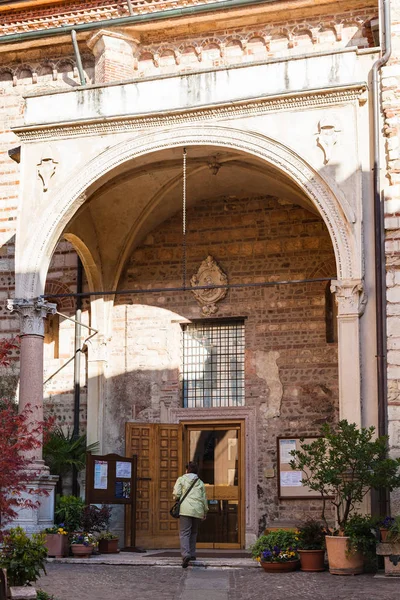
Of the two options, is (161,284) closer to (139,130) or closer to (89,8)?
(139,130)

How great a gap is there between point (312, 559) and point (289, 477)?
13.5 feet

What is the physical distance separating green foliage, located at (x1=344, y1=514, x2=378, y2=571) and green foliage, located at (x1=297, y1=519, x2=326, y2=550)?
42 centimetres

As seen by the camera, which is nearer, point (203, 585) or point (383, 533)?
point (203, 585)

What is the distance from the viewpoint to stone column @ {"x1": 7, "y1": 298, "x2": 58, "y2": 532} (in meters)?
14.6

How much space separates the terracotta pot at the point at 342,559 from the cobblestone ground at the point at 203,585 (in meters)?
0.14

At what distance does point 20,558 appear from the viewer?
9375mm

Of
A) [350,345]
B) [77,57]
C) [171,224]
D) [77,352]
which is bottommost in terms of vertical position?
[350,345]

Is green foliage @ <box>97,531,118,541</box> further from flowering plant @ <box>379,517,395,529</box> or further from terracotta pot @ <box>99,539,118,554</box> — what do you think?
flowering plant @ <box>379,517,395,529</box>

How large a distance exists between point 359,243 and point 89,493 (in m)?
5.50

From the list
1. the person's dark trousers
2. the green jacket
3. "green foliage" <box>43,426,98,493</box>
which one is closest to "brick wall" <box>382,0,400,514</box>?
the green jacket

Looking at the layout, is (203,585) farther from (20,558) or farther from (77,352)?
(77,352)

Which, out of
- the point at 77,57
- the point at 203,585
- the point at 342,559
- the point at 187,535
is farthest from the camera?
the point at 77,57

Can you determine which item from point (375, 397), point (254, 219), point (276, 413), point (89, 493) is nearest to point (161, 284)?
point (254, 219)

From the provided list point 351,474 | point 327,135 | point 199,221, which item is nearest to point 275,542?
point 351,474
